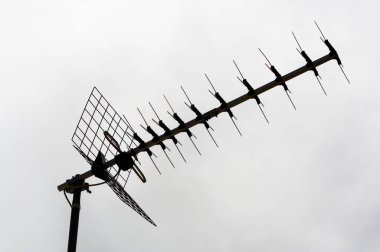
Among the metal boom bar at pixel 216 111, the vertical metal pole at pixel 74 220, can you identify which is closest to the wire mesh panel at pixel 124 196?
the metal boom bar at pixel 216 111

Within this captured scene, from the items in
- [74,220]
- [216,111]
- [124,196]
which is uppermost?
[216,111]

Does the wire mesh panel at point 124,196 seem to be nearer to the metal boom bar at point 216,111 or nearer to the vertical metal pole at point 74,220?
the metal boom bar at point 216,111

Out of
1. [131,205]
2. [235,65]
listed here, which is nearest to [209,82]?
[235,65]

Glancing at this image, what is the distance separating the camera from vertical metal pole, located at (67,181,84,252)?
12979 millimetres

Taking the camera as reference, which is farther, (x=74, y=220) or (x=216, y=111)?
(x=216, y=111)

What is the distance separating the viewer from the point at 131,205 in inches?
567

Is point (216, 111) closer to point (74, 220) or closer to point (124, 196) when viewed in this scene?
point (124, 196)

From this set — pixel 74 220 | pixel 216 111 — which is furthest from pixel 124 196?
pixel 216 111

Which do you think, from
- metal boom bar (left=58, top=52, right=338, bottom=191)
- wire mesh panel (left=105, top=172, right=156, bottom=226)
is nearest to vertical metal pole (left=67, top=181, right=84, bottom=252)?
metal boom bar (left=58, top=52, right=338, bottom=191)

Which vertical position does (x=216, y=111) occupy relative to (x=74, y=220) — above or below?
above

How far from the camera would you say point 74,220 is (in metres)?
13.4

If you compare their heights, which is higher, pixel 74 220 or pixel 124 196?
pixel 74 220

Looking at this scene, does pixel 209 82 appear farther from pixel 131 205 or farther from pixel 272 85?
pixel 131 205

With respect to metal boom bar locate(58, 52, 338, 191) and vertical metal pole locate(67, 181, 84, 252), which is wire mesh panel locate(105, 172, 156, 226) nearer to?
metal boom bar locate(58, 52, 338, 191)
